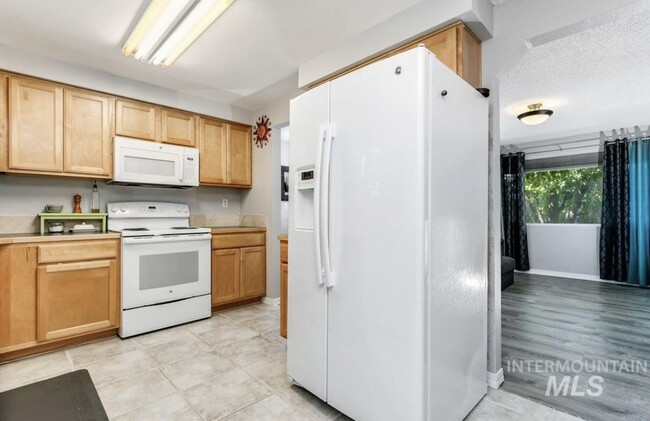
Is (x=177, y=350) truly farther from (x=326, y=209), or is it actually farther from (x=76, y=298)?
(x=326, y=209)

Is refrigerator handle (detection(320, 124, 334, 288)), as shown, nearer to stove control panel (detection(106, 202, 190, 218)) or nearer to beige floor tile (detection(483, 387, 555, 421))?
beige floor tile (detection(483, 387, 555, 421))

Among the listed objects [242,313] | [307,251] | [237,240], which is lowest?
[242,313]

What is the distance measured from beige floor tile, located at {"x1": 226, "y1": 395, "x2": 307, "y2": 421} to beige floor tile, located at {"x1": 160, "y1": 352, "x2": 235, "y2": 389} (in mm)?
490

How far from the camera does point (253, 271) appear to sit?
382 cm

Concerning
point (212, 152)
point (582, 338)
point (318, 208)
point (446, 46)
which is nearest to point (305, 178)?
point (318, 208)

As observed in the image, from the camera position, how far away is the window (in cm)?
559

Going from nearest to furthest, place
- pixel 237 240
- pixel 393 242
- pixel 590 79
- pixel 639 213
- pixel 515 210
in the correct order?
pixel 393 242, pixel 590 79, pixel 237 240, pixel 639 213, pixel 515 210

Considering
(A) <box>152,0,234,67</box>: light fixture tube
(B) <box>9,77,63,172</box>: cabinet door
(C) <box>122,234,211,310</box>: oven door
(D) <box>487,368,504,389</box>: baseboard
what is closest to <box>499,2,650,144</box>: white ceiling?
(D) <box>487,368,504,389</box>: baseboard

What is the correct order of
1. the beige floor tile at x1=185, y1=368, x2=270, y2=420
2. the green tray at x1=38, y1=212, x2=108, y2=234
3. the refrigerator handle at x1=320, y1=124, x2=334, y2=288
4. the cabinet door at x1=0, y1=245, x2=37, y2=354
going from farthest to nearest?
the green tray at x1=38, y1=212, x2=108, y2=234 < the cabinet door at x1=0, y1=245, x2=37, y2=354 < the beige floor tile at x1=185, y1=368, x2=270, y2=420 < the refrigerator handle at x1=320, y1=124, x2=334, y2=288

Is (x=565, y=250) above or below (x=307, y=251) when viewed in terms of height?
below

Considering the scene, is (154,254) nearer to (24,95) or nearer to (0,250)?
(0,250)

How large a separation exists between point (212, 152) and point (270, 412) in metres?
2.87

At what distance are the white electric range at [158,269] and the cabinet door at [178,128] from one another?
729 millimetres

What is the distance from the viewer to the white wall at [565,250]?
536 centimetres
